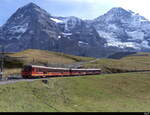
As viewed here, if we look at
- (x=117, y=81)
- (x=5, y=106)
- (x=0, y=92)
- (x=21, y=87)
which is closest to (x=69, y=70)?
(x=117, y=81)

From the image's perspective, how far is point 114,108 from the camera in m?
54.6

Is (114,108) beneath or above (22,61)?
beneath

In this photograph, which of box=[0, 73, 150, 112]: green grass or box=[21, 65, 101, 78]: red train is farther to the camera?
box=[21, 65, 101, 78]: red train

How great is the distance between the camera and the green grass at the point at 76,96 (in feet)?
164

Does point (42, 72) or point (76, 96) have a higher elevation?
point (42, 72)

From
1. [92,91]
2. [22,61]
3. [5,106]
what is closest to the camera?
[5,106]

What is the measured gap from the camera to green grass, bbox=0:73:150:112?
49.9 metres

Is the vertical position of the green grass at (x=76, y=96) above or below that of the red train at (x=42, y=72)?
below

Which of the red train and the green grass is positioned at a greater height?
the red train

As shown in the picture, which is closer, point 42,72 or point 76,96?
point 76,96

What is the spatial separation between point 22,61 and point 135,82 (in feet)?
221

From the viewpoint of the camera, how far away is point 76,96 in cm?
6462

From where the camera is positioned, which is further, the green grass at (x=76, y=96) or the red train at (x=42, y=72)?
the red train at (x=42, y=72)

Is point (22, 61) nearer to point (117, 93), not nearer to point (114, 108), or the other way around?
point (117, 93)
